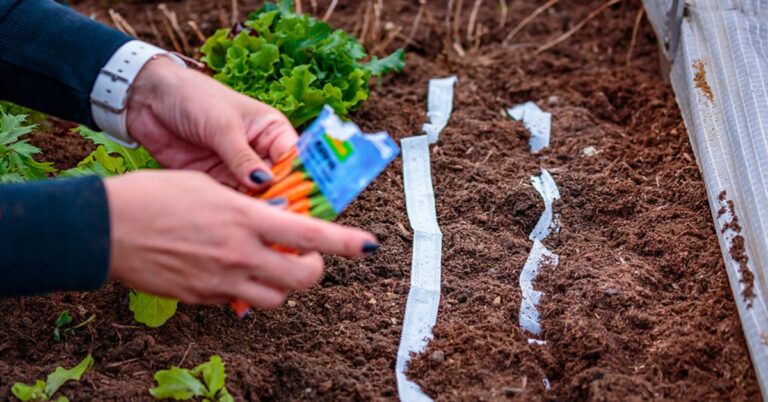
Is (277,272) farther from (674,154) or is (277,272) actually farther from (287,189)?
(674,154)

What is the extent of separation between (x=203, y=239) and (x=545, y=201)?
5.36 ft

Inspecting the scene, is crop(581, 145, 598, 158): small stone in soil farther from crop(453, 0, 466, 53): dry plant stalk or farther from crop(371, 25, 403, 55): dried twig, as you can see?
crop(371, 25, 403, 55): dried twig

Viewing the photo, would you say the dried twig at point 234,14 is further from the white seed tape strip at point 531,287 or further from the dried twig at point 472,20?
the white seed tape strip at point 531,287

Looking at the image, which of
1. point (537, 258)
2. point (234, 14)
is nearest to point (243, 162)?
point (537, 258)

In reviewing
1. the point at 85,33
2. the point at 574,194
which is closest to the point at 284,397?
the point at 85,33

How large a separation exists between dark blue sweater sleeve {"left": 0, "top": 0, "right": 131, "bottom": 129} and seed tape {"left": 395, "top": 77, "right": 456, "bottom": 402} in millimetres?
1116

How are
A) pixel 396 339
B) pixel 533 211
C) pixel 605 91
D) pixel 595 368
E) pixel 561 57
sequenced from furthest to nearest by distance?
pixel 561 57 < pixel 605 91 < pixel 533 211 < pixel 396 339 < pixel 595 368

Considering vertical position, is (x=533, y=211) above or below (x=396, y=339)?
above

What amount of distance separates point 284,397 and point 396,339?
410mm

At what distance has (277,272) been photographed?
6.36ft

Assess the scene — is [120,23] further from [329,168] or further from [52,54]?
[329,168]

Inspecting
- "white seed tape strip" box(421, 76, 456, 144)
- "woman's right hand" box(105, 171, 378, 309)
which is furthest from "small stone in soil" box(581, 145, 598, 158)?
"woman's right hand" box(105, 171, 378, 309)

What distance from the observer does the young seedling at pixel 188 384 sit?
2318mm

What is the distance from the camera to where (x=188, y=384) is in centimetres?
232
